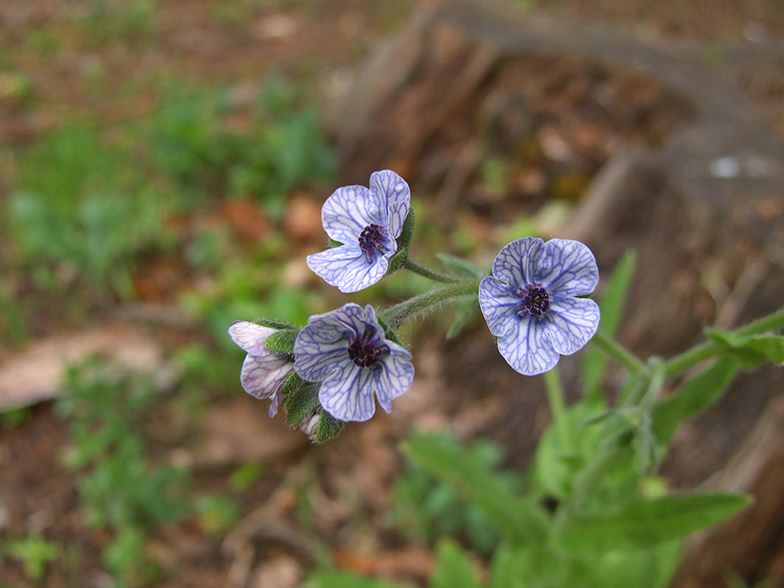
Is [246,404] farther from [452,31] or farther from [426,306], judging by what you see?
[452,31]

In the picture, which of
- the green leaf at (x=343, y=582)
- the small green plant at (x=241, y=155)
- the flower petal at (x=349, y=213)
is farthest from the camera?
the small green plant at (x=241, y=155)

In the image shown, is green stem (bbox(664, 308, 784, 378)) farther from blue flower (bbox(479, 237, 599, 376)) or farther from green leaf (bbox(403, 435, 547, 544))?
green leaf (bbox(403, 435, 547, 544))

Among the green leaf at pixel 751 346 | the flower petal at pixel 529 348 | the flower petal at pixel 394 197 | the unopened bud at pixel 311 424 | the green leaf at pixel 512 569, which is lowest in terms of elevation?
the green leaf at pixel 512 569

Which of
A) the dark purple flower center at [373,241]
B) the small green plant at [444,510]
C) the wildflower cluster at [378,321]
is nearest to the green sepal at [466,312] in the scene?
the wildflower cluster at [378,321]

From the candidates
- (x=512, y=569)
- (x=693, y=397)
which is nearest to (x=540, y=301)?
(x=693, y=397)

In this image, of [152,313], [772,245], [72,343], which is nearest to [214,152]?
[152,313]

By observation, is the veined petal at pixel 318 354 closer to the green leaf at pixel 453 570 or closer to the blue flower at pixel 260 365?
the blue flower at pixel 260 365

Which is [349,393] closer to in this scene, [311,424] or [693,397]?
[311,424]
